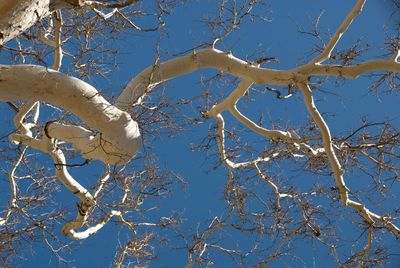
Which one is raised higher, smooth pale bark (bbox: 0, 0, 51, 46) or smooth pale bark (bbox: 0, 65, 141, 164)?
smooth pale bark (bbox: 0, 0, 51, 46)

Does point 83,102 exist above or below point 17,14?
below

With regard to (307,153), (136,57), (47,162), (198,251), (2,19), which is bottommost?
(2,19)

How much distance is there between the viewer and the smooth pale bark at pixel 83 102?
3645 millimetres

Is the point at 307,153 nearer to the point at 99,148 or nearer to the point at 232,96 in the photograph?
the point at 232,96

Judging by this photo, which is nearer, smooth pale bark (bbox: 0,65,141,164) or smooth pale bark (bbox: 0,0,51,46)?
smooth pale bark (bbox: 0,0,51,46)

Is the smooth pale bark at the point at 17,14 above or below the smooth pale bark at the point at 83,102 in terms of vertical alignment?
above

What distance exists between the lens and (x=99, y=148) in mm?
4016

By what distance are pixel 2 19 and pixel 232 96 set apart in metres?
2.79

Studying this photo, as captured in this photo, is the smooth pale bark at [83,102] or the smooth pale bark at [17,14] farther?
the smooth pale bark at [83,102]

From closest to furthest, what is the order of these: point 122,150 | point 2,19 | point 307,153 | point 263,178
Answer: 1. point 2,19
2. point 122,150
3. point 307,153
4. point 263,178

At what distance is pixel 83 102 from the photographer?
375cm

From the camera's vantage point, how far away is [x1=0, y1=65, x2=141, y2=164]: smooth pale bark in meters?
3.64

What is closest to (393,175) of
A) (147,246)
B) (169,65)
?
(169,65)

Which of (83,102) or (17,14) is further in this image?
(83,102)
